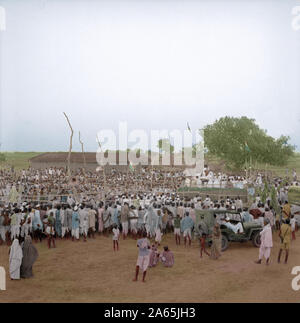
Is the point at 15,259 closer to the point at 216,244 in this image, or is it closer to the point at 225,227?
the point at 216,244

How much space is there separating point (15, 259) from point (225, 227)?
23.2ft

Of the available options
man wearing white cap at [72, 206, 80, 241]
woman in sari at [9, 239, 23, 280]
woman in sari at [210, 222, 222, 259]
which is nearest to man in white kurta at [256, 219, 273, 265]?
woman in sari at [210, 222, 222, 259]

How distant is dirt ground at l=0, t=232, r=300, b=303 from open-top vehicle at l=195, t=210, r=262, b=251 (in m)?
0.41

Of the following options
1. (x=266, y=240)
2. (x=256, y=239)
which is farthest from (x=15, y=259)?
(x=256, y=239)

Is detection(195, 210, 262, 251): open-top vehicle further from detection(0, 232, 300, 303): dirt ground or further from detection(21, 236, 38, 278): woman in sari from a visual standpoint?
detection(21, 236, 38, 278): woman in sari

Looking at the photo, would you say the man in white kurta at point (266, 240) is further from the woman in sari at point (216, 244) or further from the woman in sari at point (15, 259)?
the woman in sari at point (15, 259)

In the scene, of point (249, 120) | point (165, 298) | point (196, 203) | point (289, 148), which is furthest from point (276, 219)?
point (249, 120)

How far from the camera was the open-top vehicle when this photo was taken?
39.7ft

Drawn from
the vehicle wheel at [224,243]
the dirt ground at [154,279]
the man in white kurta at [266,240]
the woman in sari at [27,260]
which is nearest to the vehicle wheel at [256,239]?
the dirt ground at [154,279]

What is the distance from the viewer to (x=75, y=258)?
1149 cm
